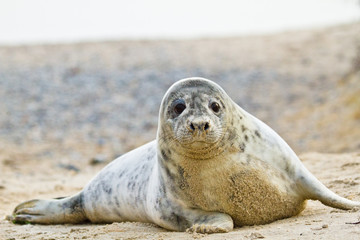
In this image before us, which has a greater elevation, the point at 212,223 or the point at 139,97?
the point at 139,97

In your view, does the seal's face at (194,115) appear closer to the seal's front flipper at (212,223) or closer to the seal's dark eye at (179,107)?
the seal's dark eye at (179,107)

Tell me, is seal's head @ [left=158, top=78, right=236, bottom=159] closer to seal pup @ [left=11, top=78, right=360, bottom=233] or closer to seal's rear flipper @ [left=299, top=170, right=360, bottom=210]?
seal pup @ [left=11, top=78, right=360, bottom=233]

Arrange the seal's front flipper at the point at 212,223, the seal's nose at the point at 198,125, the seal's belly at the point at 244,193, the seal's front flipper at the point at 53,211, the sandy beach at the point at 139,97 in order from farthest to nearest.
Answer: the sandy beach at the point at 139,97 < the seal's front flipper at the point at 53,211 < the seal's belly at the point at 244,193 < the seal's front flipper at the point at 212,223 < the seal's nose at the point at 198,125

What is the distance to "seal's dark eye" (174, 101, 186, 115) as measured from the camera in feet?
11.0

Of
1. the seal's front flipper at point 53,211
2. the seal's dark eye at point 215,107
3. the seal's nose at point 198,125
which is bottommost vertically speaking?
the seal's front flipper at point 53,211

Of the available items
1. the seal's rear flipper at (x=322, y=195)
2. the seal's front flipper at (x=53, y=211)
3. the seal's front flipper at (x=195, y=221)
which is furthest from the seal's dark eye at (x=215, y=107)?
the seal's front flipper at (x=53, y=211)

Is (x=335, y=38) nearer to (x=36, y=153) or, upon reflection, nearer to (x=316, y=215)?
(x=36, y=153)

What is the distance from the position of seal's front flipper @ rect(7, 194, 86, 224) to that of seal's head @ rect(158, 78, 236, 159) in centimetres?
168

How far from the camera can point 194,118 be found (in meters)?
3.19

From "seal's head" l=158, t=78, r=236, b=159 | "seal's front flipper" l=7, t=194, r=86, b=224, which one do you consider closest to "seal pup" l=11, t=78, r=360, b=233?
"seal's head" l=158, t=78, r=236, b=159

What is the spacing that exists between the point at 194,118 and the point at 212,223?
2.12 ft

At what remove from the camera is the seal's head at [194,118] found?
10.4 ft

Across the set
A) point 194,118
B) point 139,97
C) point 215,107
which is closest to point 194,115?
point 194,118

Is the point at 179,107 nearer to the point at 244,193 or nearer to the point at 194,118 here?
the point at 194,118
